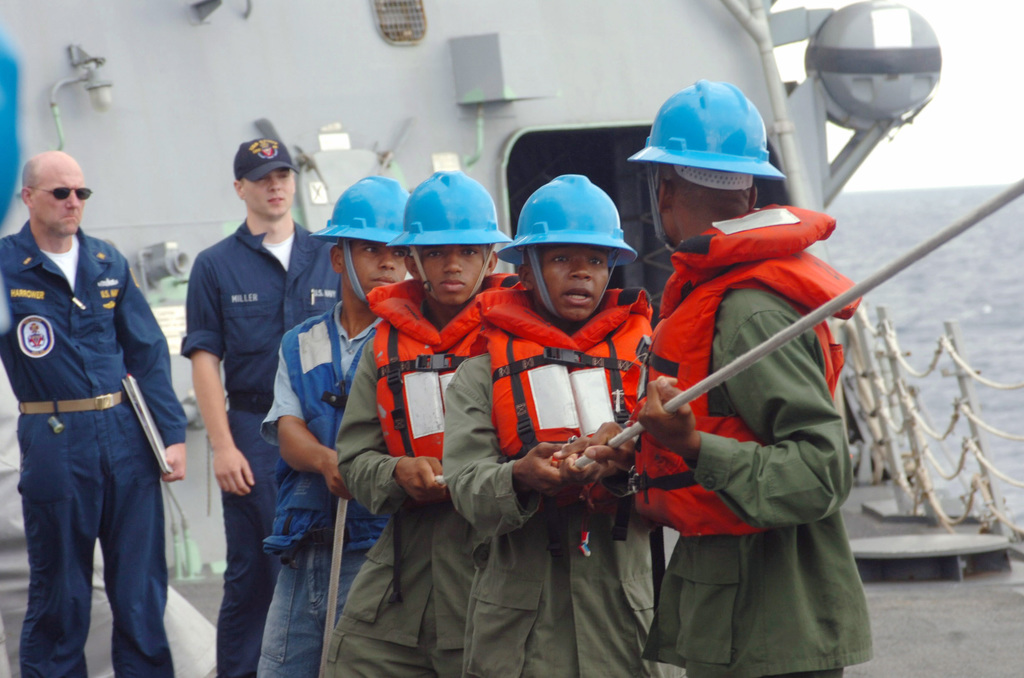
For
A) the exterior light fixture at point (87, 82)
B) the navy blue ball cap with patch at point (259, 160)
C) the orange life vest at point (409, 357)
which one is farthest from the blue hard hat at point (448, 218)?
the exterior light fixture at point (87, 82)

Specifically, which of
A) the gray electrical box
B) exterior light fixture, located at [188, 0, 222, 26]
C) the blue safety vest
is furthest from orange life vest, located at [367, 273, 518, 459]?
the gray electrical box

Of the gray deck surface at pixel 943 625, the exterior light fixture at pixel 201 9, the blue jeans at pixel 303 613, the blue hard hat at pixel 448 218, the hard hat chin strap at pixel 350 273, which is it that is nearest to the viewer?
the blue hard hat at pixel 448 218

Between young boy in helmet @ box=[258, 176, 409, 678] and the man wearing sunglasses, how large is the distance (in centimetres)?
117

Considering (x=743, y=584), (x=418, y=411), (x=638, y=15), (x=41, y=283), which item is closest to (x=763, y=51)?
(x=638, y=15)

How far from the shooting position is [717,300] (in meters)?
2.17

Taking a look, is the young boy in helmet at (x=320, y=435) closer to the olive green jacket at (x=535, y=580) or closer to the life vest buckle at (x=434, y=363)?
the life vest buckle at (x=434, y=363)

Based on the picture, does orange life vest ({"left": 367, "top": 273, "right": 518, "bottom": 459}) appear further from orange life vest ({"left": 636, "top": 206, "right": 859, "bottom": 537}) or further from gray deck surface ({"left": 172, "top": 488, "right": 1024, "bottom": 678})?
gray deck surface ({"left": 172, "top": 488, "right": 1024, "bottom": 678})

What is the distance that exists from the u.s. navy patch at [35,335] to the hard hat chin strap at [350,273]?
1.41m

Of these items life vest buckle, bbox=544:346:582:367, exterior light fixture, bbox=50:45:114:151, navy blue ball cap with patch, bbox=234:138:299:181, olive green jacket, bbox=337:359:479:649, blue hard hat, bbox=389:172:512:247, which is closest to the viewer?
life vest buckle, bbox=544:346:582:367

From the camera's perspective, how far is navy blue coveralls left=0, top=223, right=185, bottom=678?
4.40 m

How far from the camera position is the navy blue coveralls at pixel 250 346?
15.1ft

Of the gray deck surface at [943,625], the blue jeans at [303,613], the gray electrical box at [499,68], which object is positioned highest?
the gray electrical box at [499,68]

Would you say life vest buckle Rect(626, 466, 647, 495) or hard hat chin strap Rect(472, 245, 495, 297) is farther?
hard hat chin strap Rect(472, 245, 495, 297)

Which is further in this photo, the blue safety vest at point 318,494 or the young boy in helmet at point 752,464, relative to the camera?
the blue safety vest at point 318,494
